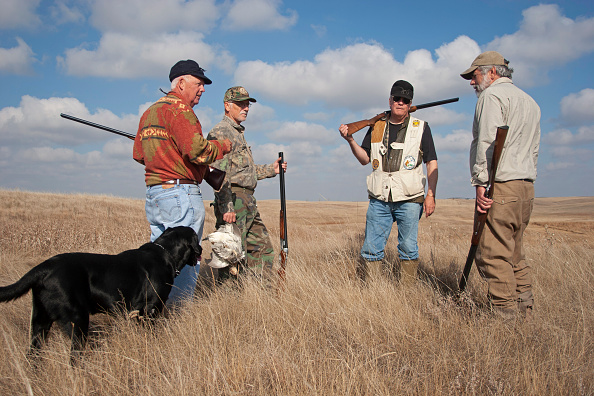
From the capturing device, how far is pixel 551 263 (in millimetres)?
5328

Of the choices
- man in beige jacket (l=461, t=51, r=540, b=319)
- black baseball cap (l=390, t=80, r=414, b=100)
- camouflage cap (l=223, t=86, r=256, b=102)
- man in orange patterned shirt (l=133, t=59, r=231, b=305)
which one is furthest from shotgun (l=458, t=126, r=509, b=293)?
camouflage cap (l=223, t=86, r=256, b=102)

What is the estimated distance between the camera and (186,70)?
355 cm

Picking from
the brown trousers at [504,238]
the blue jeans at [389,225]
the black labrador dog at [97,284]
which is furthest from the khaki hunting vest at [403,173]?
the black labrador dog at [97,284]

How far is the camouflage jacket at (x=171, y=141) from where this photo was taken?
10.9ft

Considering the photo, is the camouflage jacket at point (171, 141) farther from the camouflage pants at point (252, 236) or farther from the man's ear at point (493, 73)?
the man's ear at point (493, 73)

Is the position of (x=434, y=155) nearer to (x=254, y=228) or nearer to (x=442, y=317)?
(x=442, y=317)

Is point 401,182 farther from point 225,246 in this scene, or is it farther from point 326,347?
point 326,347

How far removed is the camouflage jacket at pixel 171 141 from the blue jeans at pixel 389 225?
2030 mm

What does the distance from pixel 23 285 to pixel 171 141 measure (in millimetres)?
1552

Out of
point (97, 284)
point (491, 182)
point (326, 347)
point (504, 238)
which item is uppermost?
point (491, 182)

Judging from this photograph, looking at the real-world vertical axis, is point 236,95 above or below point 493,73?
above

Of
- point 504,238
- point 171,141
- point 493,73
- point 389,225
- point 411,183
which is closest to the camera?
point 504,238

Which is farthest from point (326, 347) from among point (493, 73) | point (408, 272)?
point (493, 73)

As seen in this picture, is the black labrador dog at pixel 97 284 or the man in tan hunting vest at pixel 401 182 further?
the man in tan hunting vest at pixel 401 182
